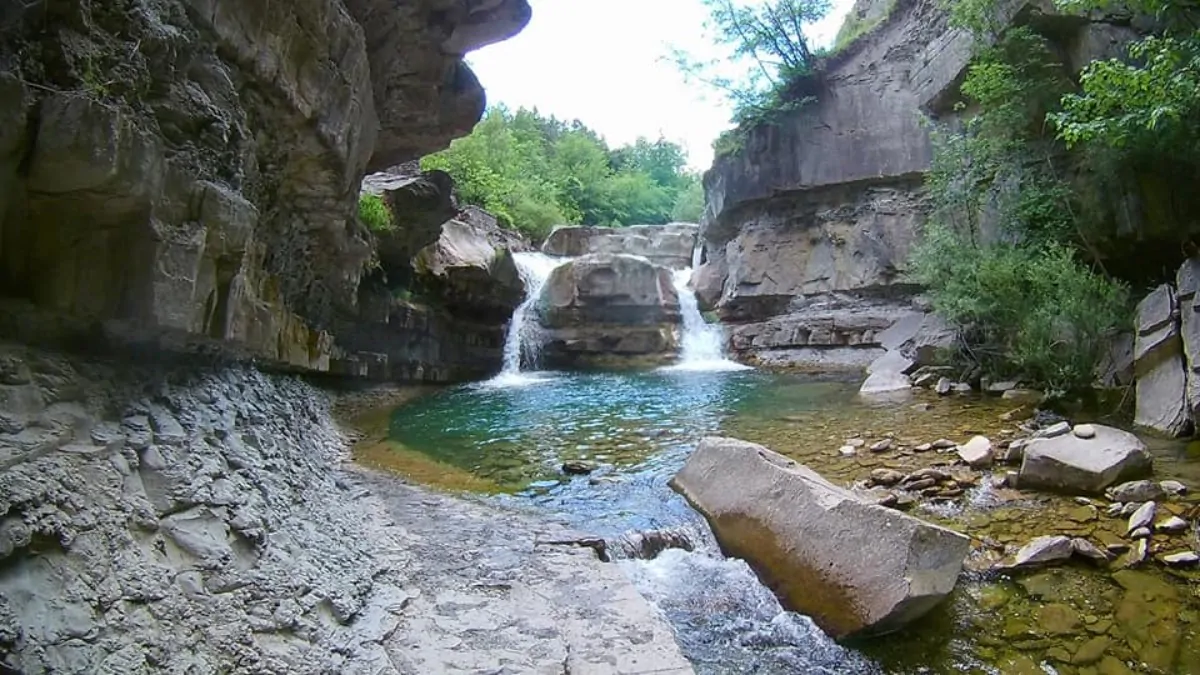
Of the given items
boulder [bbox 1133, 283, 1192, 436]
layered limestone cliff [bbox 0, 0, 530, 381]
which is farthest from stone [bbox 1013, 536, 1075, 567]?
layered limestone cliff [bbox 0, 0, 530, 381]

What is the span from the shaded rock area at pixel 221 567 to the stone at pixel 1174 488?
13.9 feet

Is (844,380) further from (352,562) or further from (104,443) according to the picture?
(104,443)

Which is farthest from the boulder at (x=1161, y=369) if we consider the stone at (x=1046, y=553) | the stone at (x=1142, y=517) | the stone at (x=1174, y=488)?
the stone at (x=1046, y=553)

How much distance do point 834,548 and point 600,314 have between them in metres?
15.8

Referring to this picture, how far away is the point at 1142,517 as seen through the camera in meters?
4.18

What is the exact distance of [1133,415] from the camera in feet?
23.2

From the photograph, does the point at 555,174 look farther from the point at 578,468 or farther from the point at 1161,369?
the point at 1161,369

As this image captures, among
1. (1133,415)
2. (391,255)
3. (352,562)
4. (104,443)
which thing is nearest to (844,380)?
(1133,415)

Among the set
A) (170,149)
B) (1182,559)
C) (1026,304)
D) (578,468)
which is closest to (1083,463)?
(1182,559)

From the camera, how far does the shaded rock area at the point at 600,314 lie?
19.0 metres

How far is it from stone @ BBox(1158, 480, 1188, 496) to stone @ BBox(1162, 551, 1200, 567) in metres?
1.08

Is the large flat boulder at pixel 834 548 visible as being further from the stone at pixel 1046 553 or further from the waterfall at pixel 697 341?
the waterfall at pixel 697 341

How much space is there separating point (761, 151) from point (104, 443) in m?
19.2

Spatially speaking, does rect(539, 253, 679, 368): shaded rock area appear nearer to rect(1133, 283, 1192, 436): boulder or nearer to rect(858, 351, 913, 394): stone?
rect(858, 351, 913, 394): stone
